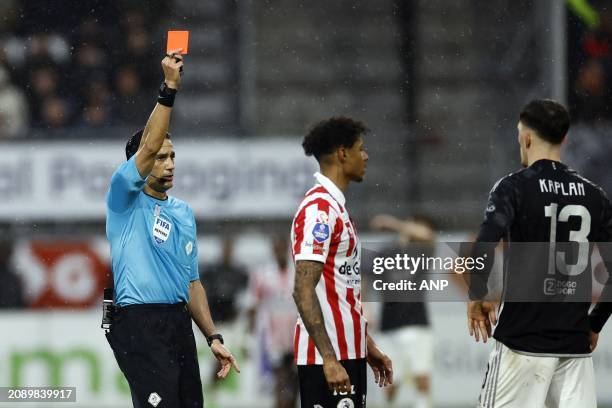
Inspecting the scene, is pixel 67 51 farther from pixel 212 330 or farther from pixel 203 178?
pixel 212 330

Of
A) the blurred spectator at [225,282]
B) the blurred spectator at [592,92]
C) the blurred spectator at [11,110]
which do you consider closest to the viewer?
the blurred spectator at [225,282]

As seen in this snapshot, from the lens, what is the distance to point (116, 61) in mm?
11656

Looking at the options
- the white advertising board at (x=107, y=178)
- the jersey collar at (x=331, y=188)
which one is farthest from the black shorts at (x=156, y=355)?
the white advertising board at (x=107, y=178)

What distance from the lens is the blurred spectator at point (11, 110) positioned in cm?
1108

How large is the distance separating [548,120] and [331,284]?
43.3 inches

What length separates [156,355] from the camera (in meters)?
4.99

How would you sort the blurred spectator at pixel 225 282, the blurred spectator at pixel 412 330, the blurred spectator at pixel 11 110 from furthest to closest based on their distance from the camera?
the blurred spectator at pixel 11 110
the blurred spectator at pixel 225 282
the blurred spectator at pixel 412 330

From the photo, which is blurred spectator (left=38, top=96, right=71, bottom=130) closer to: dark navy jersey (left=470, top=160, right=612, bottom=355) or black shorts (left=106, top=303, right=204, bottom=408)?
black shorts (left=106, top=303, right=204, bottom=408)

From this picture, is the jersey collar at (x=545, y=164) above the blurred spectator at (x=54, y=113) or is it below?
below

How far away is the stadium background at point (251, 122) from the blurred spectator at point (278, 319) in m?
0.39

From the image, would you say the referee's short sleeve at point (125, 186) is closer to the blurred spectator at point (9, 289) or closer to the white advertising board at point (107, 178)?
the blurred spectator at point (9, 289)

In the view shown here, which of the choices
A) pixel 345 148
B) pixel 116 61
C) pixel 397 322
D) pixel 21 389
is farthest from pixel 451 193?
pixel 345 148

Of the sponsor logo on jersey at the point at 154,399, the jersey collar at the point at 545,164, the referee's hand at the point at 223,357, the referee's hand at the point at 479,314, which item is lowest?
the sponsor logo on jersey at the point at 154,399

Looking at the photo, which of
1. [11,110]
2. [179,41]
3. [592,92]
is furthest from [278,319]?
[179,41]
